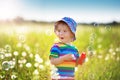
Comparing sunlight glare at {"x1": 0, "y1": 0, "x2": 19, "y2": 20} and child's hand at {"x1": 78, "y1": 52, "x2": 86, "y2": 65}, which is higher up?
sunlight glare at {"x1": 0, "y1": 0, "x2": 19, "y2": 20}

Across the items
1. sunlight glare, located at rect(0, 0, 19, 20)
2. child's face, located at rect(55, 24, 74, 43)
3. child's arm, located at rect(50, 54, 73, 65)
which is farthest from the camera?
sunlight glare, located at rect(0, 0, 19, 20)

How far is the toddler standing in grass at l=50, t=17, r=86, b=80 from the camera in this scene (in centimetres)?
310

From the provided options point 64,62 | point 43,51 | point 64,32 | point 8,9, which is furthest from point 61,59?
point 8,9

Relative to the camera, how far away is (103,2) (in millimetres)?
4477

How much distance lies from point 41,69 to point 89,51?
519mm

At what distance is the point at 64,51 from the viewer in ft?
10.3

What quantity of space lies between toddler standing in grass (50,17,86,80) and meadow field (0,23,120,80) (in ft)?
0.28

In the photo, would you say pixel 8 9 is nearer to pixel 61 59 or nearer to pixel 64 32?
pixel 64 32

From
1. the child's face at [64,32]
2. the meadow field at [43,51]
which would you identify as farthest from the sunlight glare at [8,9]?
the child's face at [64,32]

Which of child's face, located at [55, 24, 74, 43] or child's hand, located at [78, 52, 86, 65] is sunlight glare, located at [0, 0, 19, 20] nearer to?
child's face, located at [55, 24, 74, 43]

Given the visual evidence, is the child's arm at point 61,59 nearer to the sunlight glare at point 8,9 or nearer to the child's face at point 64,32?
the child's face at point 64,32

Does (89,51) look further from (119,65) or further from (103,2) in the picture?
(103,2)

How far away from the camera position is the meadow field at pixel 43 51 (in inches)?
146

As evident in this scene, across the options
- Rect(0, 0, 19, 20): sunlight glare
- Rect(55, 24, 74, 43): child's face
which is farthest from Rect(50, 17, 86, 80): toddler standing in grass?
Rect(0, 0, 19, 20): sunlight glare
